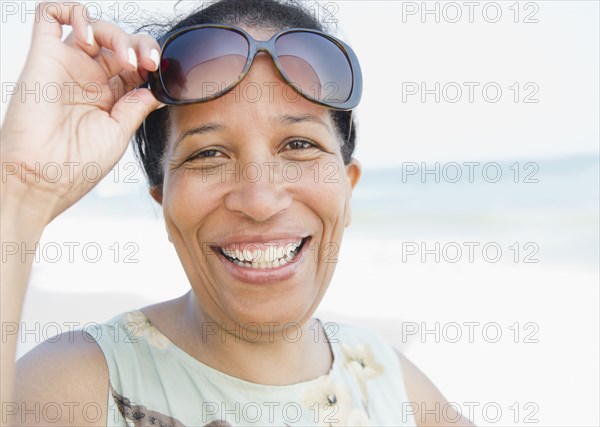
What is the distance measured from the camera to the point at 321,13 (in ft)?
10.2

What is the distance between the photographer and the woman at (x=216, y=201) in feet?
7.10

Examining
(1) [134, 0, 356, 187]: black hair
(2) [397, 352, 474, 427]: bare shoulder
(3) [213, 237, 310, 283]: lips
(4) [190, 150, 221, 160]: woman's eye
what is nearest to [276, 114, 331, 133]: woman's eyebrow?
(1) [134, 0, 356, 187]: black hair

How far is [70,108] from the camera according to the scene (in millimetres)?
2150

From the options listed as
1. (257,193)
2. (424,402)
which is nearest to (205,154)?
(257,193)

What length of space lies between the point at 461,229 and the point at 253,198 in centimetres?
1353

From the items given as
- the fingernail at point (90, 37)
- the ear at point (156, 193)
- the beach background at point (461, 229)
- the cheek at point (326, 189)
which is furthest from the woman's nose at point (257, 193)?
the beach background at point (461, 229)

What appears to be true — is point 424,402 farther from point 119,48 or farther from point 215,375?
point 119,48

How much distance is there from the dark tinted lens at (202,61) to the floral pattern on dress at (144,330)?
82 cm

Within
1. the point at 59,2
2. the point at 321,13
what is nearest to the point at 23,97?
the point at 59,2

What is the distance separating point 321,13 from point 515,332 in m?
5.65

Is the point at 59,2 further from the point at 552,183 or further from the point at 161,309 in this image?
the point at 552,183

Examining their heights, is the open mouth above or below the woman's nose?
below

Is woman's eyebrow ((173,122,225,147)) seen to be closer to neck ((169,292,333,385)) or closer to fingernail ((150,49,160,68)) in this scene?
fingernail ((150,49,160,68))

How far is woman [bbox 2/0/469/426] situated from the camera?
2.16m
